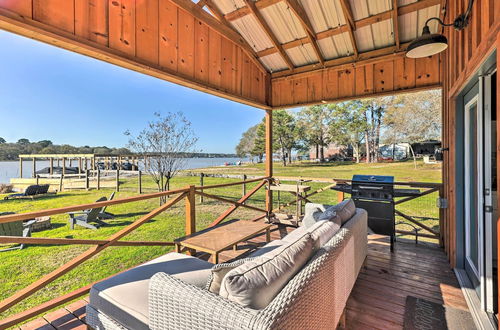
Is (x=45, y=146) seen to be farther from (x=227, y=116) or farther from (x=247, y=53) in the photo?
(x=247, y=53)

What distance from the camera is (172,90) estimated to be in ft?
47.2

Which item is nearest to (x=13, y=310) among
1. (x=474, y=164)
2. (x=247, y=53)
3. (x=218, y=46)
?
(x=218, y=46)

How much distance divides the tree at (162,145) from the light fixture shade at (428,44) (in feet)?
24.3

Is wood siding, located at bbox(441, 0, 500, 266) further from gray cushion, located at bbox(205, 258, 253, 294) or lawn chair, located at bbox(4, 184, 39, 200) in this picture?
lawn chair, located at bbox(4, 184, 39, 200)

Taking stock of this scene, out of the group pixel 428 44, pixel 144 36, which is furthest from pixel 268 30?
pixel 428 44

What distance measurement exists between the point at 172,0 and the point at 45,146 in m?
18.4

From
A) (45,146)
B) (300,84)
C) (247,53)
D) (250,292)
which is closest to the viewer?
(250,292)

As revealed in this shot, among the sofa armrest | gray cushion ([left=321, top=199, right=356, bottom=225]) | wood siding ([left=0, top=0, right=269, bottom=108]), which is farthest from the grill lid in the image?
the sofa armrest

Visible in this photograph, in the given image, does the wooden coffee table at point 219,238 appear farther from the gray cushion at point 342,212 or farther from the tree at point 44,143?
the tree at point 44,143

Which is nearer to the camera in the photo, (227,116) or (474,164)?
(474,164)

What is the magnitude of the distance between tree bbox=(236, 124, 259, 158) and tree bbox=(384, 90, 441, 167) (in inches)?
571

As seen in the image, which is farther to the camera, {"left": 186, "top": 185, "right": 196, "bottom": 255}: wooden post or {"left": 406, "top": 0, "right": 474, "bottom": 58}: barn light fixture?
{"left": 186, "top": 185, "right": 196, "bottom": 255}: wooden post

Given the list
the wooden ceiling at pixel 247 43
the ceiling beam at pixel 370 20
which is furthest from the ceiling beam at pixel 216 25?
the ceiling beam at pixel 370 20

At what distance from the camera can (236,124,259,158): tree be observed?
93.1ft
